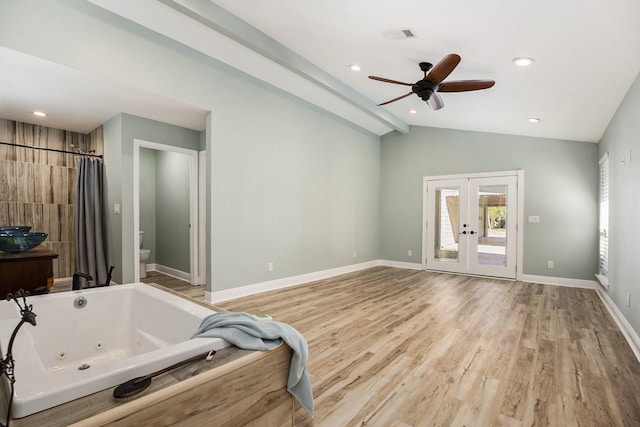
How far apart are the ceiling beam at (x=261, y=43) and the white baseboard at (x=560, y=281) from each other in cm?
410

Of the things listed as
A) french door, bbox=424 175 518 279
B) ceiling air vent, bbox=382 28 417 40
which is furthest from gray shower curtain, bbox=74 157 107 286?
french door, bbox=424 175 518 279

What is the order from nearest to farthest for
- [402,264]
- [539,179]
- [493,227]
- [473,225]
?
[539,179] < [493,227] < [473,225] < [402,264]

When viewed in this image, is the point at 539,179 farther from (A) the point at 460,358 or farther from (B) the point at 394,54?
(A) the point at 460,358

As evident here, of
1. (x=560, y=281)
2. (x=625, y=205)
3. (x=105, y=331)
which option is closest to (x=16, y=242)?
(x=105, y=331)

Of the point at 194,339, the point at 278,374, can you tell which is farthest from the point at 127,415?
the point at 278,374

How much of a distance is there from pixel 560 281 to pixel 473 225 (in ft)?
5.32

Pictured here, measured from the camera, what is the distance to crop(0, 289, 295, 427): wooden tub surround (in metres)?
1.04

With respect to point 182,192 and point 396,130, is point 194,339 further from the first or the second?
point 396,130

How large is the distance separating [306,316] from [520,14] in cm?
333

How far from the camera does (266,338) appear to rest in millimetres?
1563

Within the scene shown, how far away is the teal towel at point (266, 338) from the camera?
1.54 m

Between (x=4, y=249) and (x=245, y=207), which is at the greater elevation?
(x=245, y=207)

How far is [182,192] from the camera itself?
5.66 m

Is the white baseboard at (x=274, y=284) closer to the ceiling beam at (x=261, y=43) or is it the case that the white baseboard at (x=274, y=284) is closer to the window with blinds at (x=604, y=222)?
the ceiling beam at (x=261, y=43)
